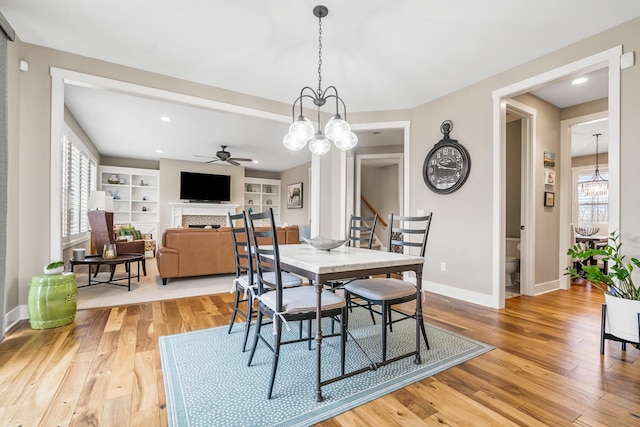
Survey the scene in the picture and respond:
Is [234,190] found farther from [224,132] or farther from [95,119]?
[95,119]

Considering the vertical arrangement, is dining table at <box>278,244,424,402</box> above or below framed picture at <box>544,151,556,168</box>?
below

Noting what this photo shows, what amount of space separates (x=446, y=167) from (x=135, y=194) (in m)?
7.93

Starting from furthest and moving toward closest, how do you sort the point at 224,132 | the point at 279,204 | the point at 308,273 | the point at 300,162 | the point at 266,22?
the point at 279,204 < the point at 300,162 < the point at 224,132 < the point at 266,22 < the point at 308,273

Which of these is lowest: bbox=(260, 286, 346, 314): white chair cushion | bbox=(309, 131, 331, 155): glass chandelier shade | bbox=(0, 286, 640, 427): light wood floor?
bbox=(0, 286, 640, 427): light wood floor

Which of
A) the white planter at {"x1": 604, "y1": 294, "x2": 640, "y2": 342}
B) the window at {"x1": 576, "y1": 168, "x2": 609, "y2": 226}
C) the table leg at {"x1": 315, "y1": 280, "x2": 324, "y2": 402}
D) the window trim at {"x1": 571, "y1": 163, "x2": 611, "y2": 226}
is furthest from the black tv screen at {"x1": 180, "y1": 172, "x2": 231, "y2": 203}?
the window at {"x1": 576, "y1": 168, "x2": 609, "y2": 226}

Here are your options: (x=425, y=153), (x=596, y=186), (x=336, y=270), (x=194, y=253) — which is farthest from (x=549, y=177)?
(x=194, y=253)

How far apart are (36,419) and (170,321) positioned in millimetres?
1385

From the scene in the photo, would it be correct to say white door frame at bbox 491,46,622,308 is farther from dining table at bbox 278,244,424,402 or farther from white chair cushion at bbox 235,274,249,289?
white chair cushion at bbox 235,274,249,289

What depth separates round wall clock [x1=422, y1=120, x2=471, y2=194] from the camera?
12.1 ft

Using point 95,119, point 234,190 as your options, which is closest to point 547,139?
point 95,119

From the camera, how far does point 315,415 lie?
1491 millimetres

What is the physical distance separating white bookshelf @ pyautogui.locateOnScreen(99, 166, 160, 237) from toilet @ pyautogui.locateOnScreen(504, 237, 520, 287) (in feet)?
26.0

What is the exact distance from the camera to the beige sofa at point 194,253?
13.9 feet

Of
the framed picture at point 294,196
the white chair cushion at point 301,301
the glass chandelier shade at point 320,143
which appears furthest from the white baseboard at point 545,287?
the framed picture at point 294,196
